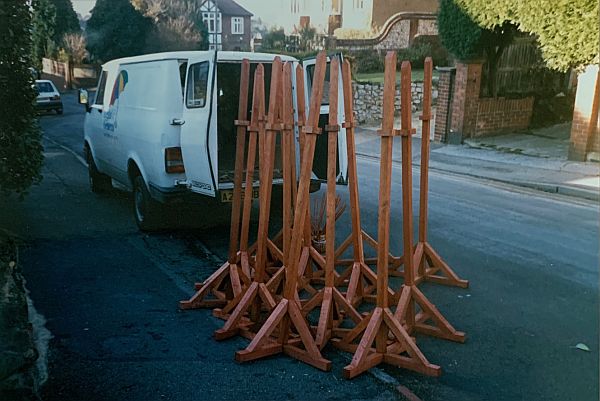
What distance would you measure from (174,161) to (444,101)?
35.0 ft

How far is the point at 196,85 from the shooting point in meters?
6.84

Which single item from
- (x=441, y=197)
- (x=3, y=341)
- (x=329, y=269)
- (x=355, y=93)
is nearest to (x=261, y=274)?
(x=329, y=269)

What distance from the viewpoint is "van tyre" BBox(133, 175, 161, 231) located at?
740 cm

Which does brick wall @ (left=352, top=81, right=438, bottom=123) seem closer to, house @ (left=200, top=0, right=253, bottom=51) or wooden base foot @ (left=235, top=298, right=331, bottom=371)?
house @ (left=200, top=0, right=253, bottom=51)

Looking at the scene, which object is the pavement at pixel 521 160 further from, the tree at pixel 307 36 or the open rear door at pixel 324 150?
the tree at pixel 307 36

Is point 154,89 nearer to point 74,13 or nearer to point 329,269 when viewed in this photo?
point 329,269

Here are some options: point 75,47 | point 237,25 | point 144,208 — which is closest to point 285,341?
point 144,208

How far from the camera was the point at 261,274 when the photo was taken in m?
4.65

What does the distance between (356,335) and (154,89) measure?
4508 millimetres

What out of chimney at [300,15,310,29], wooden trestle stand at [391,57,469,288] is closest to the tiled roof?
chimney at [300,15,310,29]

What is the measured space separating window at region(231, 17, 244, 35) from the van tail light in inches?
1000

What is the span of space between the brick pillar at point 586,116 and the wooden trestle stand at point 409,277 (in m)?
9.52

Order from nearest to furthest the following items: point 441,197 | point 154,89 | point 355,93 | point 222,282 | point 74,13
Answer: point 222,282
point 154,89
point 441,197
point 355,93
point 74,13

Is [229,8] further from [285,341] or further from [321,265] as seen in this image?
[285,341]
